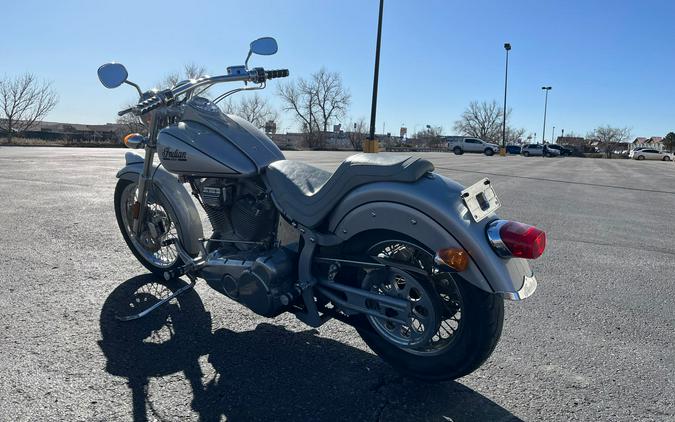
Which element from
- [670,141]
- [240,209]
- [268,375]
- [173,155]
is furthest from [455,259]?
[670,141]

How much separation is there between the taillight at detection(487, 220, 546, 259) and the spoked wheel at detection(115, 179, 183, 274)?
2518 mm

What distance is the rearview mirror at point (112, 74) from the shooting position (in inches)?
141

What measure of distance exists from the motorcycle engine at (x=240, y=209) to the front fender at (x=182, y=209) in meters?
0.36

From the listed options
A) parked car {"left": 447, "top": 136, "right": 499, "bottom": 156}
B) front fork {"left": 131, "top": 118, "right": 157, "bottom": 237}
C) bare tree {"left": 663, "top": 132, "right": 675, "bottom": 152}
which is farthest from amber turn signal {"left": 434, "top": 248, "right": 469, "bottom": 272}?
bare tree {"left": 663, "top": 132, "right": 675, "bottom": 152}

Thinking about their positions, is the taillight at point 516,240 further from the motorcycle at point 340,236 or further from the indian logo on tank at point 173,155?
the indian logo on tank at point 173,155

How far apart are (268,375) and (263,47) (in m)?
2.30

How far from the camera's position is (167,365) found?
283cm

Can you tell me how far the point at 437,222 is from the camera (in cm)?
236

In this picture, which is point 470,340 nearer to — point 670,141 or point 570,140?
point 670,141

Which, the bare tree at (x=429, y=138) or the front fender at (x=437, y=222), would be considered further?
the bare tree at (x=429, y=138)

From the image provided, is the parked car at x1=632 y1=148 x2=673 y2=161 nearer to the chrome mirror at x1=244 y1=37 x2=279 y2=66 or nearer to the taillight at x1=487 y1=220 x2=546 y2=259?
the chrome mirror at x1=244 y1=37 x2=279 y2=66

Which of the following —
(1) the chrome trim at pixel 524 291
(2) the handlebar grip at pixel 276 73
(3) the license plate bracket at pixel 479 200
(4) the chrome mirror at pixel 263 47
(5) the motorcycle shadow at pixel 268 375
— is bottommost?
(5) the motorcycle shadow at pixel 268 375

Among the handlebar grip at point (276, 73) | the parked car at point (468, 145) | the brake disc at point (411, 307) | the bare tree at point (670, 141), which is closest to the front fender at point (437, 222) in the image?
the brake disc at point (411, 307)

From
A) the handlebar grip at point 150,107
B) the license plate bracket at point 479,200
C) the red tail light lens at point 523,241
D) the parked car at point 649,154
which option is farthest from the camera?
the parked car at point 649,154
